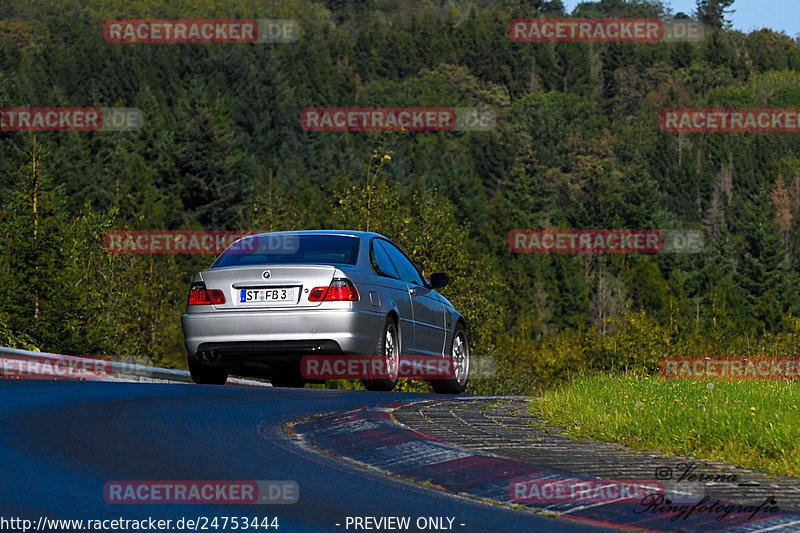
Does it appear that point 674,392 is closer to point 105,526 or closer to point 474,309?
point 105,526

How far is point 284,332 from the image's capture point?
12000 mm

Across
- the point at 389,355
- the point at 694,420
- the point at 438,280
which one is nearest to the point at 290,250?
the point at 389,355

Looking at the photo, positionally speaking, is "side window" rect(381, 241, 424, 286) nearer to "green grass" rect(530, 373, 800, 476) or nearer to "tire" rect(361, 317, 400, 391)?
"tire" rect(361, 317, 400, 391)

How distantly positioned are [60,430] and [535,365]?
6653cm

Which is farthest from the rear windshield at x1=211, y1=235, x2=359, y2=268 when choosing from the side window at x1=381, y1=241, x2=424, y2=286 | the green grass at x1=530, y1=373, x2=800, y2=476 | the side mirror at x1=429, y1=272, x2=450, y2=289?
the green grass at x1=530, y1=373, x2=800, y2=476

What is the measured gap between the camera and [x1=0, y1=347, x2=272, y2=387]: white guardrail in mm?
13773

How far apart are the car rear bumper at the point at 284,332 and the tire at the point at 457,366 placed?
2.69 meters

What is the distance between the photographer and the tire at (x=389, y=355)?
12.6 m

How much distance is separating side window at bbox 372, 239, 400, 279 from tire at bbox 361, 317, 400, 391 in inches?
24.3

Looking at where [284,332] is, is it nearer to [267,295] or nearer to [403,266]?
[267,295]

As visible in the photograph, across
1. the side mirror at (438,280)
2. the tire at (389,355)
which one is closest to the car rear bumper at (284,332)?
the tire at (389,355)

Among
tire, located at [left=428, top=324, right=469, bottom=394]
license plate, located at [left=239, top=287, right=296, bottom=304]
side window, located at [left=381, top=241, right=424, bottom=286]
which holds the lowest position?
tire, located at [left=428, top=324, right=469, bottom=394]

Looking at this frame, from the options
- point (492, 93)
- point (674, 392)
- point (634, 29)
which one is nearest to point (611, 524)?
point (674, 392)

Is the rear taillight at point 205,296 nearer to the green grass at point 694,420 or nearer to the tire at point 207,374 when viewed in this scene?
the tire at point 207,374
